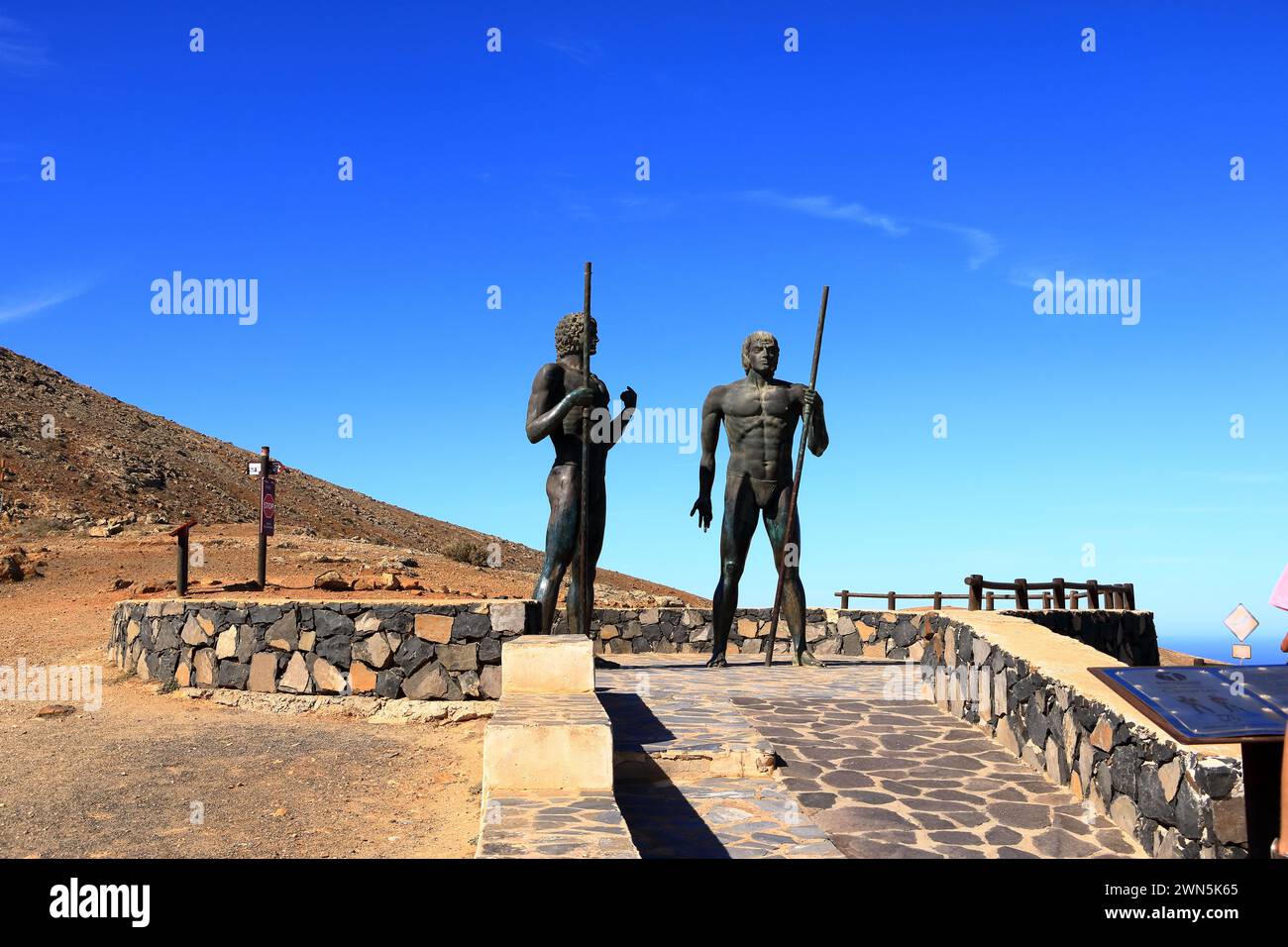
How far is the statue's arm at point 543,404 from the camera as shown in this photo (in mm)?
8109

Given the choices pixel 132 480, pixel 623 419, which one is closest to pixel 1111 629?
pixel 623 419

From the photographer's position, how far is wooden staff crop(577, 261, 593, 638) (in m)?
7.97

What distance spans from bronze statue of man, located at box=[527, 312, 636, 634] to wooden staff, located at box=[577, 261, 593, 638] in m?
0.05

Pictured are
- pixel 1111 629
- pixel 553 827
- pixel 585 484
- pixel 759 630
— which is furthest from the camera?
pixel 1111 629

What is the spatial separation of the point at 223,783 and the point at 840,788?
356 centimetres

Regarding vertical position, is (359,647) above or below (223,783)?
above

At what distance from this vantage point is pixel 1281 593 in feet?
7.20

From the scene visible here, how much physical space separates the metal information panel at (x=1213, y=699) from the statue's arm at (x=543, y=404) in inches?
185

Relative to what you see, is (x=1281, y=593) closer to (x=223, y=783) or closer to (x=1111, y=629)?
(x=223, y=783)

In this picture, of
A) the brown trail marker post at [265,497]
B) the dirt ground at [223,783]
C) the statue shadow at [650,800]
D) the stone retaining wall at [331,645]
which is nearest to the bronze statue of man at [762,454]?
the stone retaining wall at [331,645]

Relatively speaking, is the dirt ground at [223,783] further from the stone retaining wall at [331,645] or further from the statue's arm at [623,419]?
the statue's arm at [623,419]

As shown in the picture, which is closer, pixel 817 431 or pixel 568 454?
pixel 568 454

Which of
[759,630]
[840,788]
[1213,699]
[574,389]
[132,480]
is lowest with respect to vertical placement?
[840,788]
